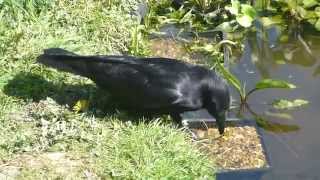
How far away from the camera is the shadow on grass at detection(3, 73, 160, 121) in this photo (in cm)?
533

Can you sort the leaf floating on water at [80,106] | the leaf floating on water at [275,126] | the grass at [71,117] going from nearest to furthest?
the grass at [71,117] < the leaf floating on water at [80,106] < the leaf floating on water at [275,126]

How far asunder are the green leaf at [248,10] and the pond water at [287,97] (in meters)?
0.21

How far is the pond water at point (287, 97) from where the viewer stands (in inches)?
200

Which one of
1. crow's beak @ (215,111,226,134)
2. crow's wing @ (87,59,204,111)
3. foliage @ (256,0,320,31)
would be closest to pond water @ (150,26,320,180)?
foliage @ (256,0,320,31)

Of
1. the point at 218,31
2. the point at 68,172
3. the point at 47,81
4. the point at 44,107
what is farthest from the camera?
the point at 218,31

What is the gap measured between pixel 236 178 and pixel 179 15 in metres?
2.28

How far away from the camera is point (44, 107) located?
525 cm

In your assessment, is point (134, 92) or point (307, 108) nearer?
point (134, 92)

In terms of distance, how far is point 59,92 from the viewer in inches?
217

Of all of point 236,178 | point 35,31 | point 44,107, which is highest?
point 35,31

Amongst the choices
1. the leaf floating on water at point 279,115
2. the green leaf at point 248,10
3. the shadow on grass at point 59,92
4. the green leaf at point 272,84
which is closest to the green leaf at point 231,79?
the green leaf at point 272,84

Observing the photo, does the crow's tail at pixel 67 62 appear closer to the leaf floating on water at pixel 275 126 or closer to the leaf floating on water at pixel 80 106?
the leaf floating on water at pixel 80 106

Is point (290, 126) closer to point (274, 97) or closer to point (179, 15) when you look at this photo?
point (274, 97)

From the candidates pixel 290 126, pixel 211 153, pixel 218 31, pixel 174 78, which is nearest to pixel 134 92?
pixel 174 78
